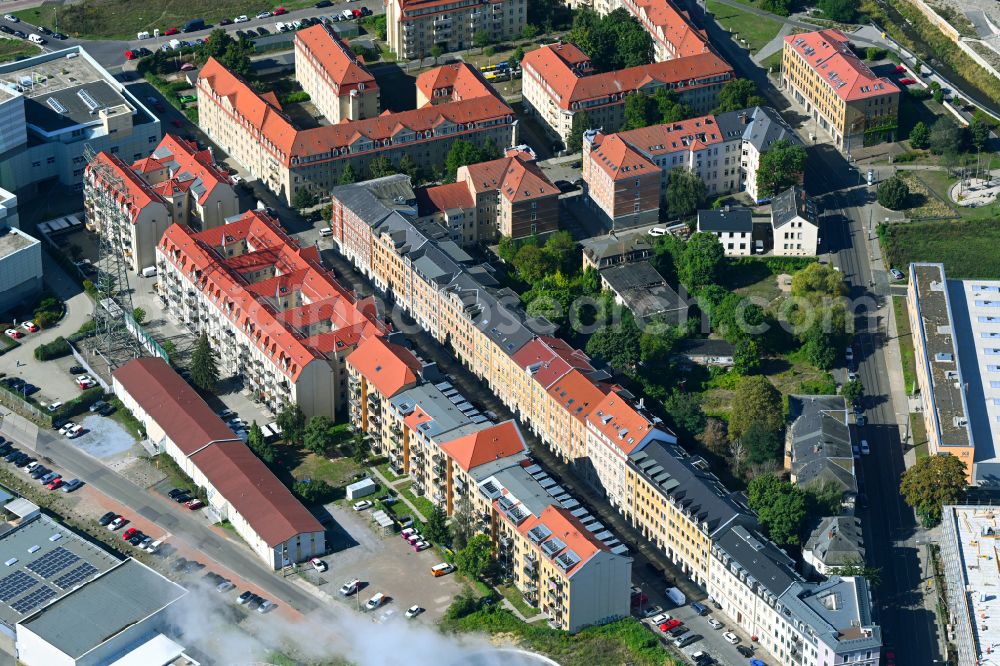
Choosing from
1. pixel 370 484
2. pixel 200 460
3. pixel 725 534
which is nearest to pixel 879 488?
pixel 725 534

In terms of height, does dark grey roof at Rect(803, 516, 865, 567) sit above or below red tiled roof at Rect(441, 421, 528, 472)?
below

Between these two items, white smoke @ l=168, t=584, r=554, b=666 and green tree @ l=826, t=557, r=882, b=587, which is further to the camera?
green tree @ l=826, t=557, r=882, b=587

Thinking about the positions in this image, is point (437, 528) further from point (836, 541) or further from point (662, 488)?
point (836, 541)

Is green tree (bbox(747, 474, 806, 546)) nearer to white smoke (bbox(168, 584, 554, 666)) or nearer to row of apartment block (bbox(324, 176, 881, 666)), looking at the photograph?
row of apartment block (bbox(324, 176, 881, 666))

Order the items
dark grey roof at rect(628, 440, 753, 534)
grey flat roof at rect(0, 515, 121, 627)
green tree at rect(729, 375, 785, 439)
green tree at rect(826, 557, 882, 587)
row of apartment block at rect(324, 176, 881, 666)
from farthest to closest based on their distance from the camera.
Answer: green tree at rect(729, 375, 785, 439)
dark grey roof at rect(628, 440, 753, 534)
green tree at rect(826, 557, 882, 587)
grey flat roof at rect(0, 515, 121, 627)
row of apartment block at rect(324, 176, 881, 666)

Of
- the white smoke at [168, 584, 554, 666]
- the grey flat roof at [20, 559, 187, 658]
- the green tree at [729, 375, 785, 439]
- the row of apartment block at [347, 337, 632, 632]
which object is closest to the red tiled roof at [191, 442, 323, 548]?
the white smoke at [168, 584, 554, 666]

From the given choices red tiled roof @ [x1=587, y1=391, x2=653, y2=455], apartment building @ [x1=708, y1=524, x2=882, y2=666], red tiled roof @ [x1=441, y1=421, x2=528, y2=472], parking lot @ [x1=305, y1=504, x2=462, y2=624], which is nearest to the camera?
apartment building @ [x1=708, y1=524, x2=882, y2=666]

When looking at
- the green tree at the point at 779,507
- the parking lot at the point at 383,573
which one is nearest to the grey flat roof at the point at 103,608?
the parking lot at the point at 383,573

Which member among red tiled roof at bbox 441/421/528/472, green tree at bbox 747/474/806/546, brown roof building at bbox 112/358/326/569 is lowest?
brown roof building at bbox 112/358/326/569
